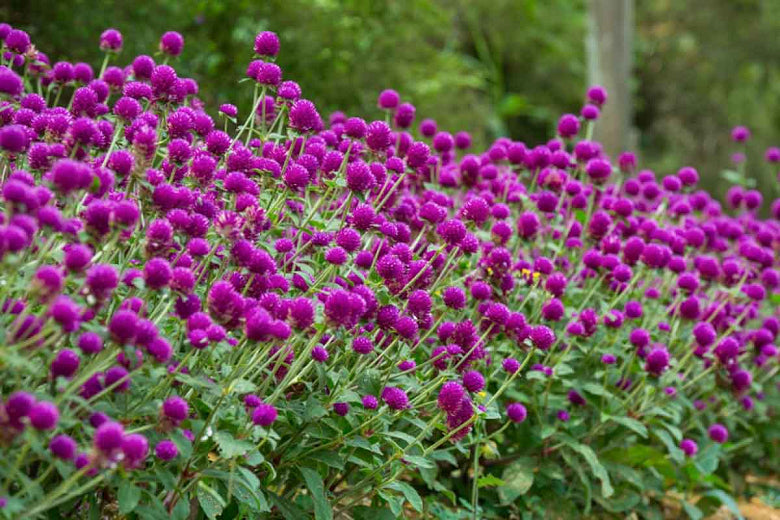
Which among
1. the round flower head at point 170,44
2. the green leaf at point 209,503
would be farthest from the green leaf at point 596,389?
the round flower head at point 170,44

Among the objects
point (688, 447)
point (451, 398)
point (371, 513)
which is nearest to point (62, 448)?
point (451, 398)

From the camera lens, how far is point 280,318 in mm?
2570

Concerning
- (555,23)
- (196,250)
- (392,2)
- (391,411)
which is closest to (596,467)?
(391,411)

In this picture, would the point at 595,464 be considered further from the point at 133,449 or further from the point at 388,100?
the point at 133,449

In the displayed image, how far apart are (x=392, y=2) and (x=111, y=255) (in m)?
7.56

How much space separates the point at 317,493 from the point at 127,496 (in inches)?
29.9

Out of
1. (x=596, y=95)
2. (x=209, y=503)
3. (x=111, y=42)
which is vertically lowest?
(x=209, y=503)

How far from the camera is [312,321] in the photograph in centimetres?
255

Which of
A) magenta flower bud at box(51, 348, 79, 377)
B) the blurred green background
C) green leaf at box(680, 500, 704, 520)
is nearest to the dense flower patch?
magenta flower bud at box(51, 348, 79, 377)

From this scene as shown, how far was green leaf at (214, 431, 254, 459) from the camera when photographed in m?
2.43

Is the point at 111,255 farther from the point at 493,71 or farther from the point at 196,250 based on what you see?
the point at 493,71

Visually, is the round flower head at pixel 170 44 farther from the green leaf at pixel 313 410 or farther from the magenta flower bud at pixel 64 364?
the magenta flower bud at pixel 64 364

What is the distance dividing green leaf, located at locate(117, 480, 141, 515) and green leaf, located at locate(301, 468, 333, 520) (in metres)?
0.70

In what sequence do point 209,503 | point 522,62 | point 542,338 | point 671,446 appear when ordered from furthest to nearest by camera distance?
point 522,62 → point 671,446 → point 542,338 → point 209,503
